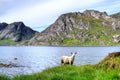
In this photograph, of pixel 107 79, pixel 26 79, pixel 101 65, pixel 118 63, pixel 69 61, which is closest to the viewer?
pixel 107 79

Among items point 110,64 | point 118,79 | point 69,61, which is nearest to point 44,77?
point 118,79

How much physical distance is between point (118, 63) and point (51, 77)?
6.17 m

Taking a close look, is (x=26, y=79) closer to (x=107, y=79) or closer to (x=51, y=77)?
(x=51, y=77)

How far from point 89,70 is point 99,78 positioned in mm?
5407

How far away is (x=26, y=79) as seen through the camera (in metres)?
18.1

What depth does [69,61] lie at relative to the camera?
46062mm

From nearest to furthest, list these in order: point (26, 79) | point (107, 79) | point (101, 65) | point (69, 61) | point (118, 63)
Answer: point (107, 79) → point (26, 79) → point (118, 63) → point (101, 65) → point (69, 61)

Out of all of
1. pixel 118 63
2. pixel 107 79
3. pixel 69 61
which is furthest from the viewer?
pixel 69 61

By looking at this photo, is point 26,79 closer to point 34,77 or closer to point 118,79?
point 34,77

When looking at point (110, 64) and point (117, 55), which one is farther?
point (117, 55)

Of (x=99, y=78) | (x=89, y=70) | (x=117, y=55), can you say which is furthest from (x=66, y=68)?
(x=99, y=78)

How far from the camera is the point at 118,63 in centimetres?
2197

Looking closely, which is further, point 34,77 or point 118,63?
point 118,63

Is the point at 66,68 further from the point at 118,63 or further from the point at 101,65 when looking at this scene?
the point at 118,63
